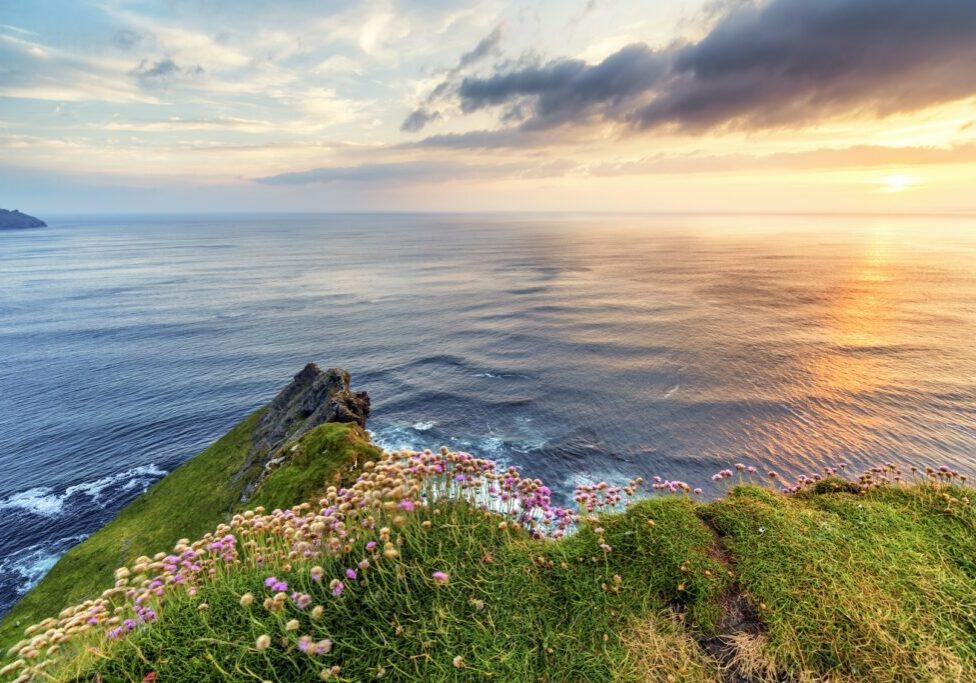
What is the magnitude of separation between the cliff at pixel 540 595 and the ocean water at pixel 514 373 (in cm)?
2292

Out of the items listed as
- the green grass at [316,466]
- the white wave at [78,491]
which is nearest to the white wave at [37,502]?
the white wave at [78,491]

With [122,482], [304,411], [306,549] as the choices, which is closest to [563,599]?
→ [306,549]

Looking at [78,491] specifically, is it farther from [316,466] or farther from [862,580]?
[862,580]

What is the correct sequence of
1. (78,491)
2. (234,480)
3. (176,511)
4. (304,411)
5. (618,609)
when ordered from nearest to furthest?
(618,609) < (176,511) < (234,480) < (304,411) < (78,491)

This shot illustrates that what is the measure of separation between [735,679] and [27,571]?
38.6 meters

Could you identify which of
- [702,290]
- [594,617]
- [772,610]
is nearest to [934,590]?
[772,610]

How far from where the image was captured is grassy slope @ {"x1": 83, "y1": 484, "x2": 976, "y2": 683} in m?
5.66

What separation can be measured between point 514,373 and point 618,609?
46036 millimetres

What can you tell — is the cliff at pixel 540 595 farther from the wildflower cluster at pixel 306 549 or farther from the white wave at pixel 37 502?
the white wave at pixel 37 502

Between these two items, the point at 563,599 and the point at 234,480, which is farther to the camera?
the point at 234,480

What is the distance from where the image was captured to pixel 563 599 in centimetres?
687

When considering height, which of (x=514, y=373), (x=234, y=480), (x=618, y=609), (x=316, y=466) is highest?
(x=618, y=609)

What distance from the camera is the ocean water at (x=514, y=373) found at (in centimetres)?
3481

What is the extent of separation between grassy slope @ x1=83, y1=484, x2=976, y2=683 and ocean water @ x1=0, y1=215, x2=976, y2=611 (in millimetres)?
23211
